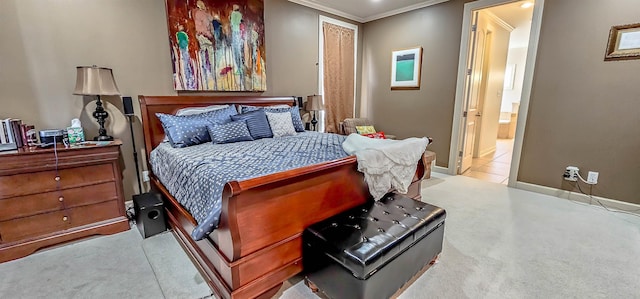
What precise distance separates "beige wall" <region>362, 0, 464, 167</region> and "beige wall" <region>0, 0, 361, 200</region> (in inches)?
130

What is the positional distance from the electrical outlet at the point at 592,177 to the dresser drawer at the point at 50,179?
15.9 feet

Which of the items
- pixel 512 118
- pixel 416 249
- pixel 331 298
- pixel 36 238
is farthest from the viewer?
pixel 512 118

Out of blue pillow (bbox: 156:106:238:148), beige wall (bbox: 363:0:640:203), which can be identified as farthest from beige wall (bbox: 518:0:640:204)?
blue pillow (bbox: 156:106:238:148)

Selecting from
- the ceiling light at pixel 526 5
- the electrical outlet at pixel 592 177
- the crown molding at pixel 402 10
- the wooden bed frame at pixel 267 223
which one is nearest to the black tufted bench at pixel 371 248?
the wooden bed frame at pixel 267 223

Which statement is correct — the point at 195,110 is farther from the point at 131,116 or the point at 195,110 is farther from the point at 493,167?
the point at 493,167

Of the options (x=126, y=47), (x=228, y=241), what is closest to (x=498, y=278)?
(x=228, y=241)

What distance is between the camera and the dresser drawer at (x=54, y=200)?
1.97 m

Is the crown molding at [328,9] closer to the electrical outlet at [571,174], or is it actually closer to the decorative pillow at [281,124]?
the decorative pillow at [281,124]

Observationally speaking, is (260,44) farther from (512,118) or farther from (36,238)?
(512,118)

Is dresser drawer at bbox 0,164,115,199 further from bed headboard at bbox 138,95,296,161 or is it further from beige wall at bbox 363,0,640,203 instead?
beige wall at bbox 363,0,640,203

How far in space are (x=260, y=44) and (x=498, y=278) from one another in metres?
3.41

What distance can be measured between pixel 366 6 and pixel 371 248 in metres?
3.85

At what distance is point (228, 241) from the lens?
4.56 feet

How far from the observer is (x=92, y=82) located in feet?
7.34
